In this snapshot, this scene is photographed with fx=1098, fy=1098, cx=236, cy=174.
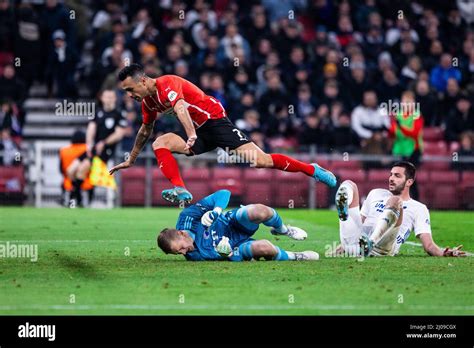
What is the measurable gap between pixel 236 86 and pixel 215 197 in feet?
43.7

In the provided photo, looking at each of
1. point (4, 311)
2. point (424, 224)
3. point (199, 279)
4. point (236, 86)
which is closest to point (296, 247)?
point (424, 224)

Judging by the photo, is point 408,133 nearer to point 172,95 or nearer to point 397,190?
point 397,190

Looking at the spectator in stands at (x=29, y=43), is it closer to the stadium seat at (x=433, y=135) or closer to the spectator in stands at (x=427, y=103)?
the spectator in stands at (x=427, y=103)

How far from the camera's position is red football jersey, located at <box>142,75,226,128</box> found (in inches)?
513

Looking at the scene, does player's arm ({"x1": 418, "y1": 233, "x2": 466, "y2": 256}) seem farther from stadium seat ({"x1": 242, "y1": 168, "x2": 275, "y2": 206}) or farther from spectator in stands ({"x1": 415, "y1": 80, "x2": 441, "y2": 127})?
spectator in stands ({"x1": 415, "y1": 80, "x2": 441, "y2": 127})

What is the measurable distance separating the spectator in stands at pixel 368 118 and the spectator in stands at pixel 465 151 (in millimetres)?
1696

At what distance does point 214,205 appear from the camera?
11727 mm

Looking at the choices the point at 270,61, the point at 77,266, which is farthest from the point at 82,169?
the point at 77,266

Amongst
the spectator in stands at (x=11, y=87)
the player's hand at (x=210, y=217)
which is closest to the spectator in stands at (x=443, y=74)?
the spectator in stands at (x=11, y=87)

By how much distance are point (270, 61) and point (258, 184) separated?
13.3 ft

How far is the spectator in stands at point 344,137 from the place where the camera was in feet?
77.1

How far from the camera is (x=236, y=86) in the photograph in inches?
981
